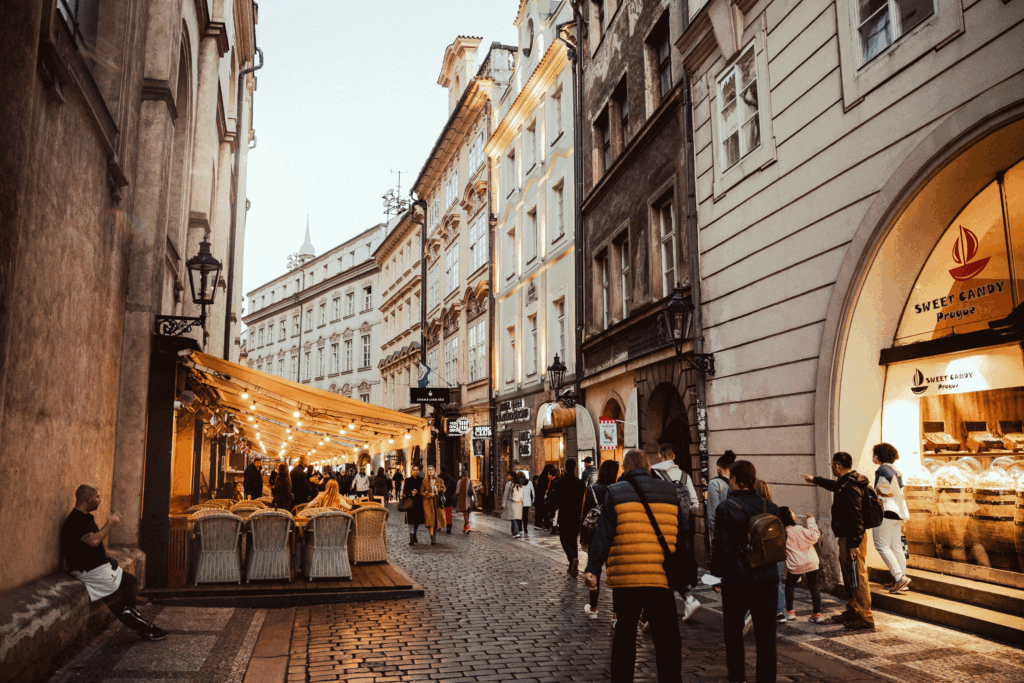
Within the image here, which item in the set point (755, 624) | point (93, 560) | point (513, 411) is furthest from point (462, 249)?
point (755, 624)

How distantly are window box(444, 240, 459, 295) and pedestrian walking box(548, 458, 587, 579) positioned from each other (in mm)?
23839

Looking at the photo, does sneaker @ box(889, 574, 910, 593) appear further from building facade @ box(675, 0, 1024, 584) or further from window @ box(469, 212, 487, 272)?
window @ box(469, 212, 487, 272)

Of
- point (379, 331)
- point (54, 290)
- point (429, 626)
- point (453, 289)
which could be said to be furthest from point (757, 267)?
point (379, 331)

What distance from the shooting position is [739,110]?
12.7 meters

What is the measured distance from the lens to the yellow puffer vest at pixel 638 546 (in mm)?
5277

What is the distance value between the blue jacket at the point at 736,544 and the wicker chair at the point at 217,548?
7051mm

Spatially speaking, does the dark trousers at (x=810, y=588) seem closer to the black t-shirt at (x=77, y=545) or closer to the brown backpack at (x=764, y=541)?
the brown backpack at (x=764, y=541)

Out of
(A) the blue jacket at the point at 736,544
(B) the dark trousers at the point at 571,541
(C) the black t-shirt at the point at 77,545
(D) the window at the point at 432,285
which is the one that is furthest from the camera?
(D) the window at the point at 432,285

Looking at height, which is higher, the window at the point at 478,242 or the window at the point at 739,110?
the window at the point at 478,242

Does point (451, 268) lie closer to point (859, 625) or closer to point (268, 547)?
point (268, 547)

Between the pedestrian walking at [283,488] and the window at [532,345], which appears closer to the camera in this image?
the pedestrian walking at [283,488]

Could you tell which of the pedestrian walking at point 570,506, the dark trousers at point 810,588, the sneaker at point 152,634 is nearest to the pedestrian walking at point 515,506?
the pedestrian walking at point 570,506

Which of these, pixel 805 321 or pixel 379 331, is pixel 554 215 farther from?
pixel 379 331

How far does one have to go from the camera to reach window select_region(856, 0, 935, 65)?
882cm
